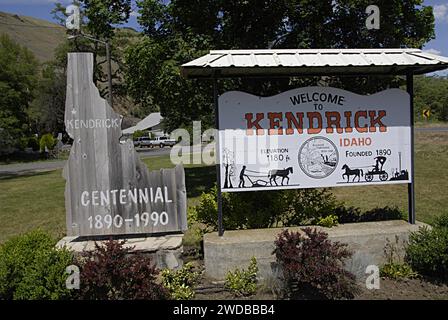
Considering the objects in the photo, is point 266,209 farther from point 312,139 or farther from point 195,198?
point 195,198

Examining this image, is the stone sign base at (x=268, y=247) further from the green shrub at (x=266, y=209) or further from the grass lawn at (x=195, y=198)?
the grass lawn at (x=195, y=198)

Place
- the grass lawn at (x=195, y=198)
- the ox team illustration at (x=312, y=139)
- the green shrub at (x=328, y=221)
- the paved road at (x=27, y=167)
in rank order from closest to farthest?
1. the ox team illustration at (x=312, y=139)
2. the green shrub at (x=328, y=221)
3. the grass lawn at (x=195, y=198)
4. the paved road at (x=27, y=167)

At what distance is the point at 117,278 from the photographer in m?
4.52

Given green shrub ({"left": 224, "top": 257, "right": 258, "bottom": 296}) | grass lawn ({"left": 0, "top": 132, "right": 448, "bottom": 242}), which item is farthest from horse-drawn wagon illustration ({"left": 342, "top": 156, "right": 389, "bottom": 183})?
grass lawn ({"left": 0, "top": 132, "right": 448, "bottom": 242})

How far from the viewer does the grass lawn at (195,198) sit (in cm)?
962

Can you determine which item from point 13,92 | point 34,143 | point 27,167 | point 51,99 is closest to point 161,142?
point 51,99

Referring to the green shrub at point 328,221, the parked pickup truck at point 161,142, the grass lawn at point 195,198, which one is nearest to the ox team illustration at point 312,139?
the green shrub at point 328,221

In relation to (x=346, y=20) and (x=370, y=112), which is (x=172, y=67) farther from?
(x=370, y=112)

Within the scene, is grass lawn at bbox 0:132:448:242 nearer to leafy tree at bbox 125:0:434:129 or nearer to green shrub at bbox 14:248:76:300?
leafy tree at bbox 125:0:434:129

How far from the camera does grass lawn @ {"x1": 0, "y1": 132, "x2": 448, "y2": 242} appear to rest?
9.62 meters

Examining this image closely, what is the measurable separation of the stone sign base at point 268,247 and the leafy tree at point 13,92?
3221cm

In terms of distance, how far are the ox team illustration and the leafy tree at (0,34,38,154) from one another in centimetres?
3205

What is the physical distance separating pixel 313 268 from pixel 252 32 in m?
8.94
